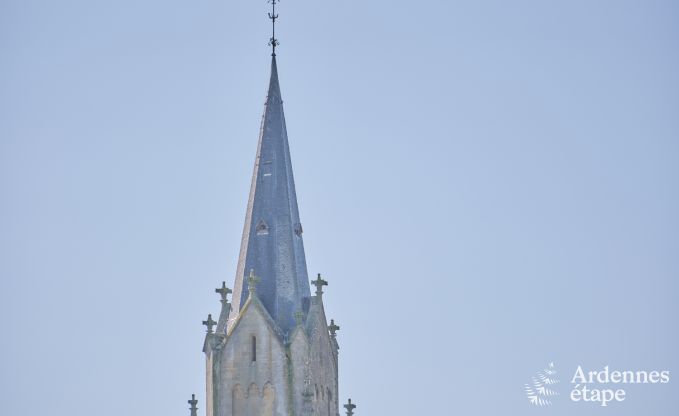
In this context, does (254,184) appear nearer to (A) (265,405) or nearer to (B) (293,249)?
(B) (293,249)

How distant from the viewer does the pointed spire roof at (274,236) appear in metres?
93.9

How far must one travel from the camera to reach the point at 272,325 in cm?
9300

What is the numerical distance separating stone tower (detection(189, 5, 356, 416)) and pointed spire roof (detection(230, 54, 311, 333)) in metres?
0.04

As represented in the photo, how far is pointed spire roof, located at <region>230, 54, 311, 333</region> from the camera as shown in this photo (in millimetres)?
93938

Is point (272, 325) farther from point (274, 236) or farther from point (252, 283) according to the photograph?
point (274, 236)

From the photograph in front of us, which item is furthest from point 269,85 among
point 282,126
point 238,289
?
point 238,289

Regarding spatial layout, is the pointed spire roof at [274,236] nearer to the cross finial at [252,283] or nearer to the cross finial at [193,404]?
the cross finial at [252,283]

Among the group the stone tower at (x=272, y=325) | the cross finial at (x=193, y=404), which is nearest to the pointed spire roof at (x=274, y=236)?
the stone tower at (x=272, y=325)

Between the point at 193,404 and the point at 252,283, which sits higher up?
the point at 252,283

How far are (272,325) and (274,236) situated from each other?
4.10 m

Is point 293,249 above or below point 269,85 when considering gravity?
below

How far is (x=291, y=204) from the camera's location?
9625 cm

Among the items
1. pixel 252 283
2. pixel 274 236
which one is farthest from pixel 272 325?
pixel 274 236

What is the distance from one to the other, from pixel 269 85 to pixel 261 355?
40.9ft
